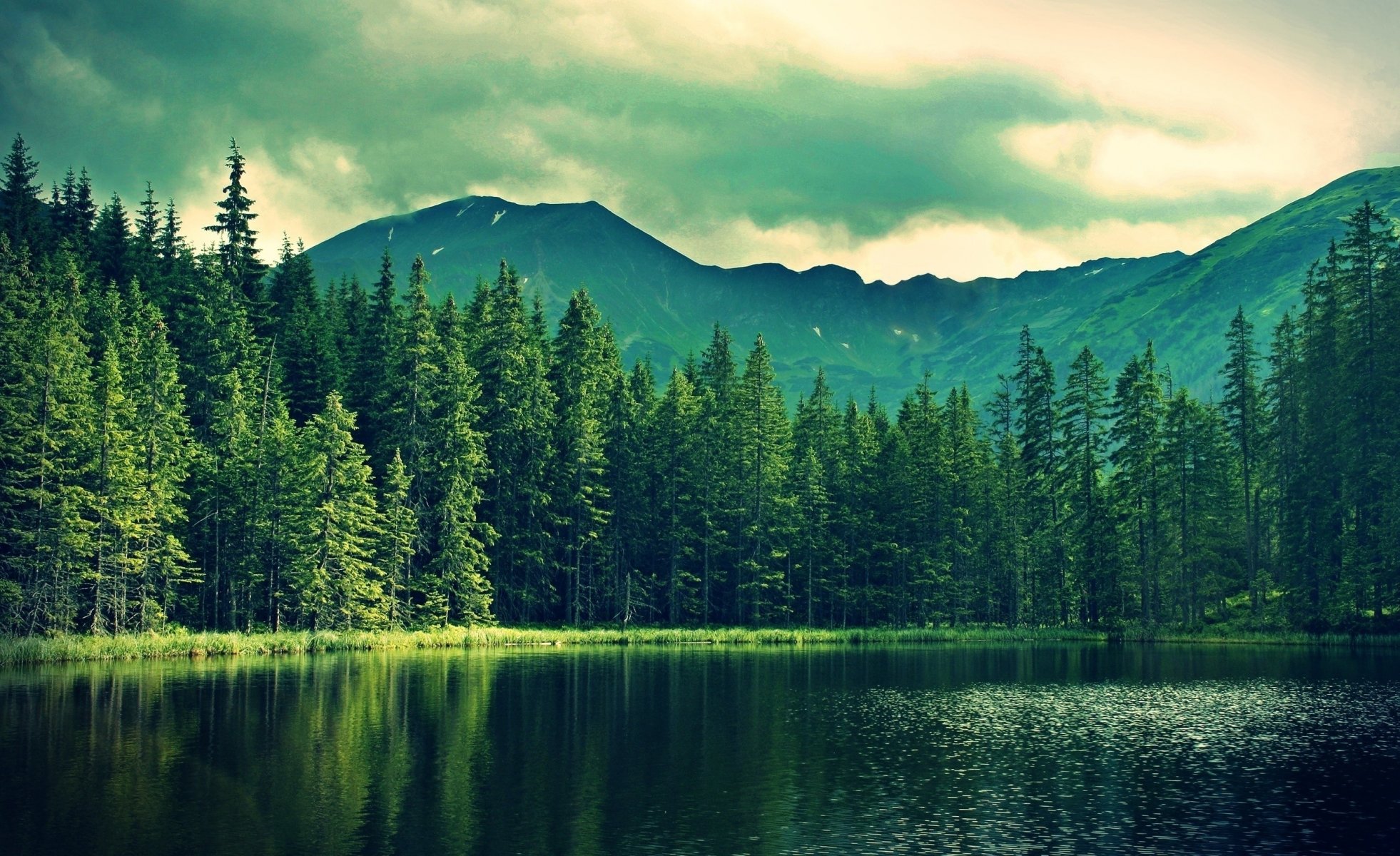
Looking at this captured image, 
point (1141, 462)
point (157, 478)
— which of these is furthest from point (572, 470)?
point (1141, 462)

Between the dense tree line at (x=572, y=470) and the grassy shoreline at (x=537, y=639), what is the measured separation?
203 centimetres

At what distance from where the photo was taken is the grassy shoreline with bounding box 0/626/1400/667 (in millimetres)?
57688

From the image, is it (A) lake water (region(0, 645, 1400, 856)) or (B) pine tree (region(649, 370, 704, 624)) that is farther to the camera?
(B) pine tree (region(649, 370, 704, 624))

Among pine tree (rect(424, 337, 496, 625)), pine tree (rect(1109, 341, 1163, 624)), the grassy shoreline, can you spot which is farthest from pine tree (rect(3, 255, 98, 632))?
pine tree (rect(1109, 341, 1163, 624))

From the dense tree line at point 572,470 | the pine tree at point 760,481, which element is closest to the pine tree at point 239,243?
the dense tree line at point 572,470

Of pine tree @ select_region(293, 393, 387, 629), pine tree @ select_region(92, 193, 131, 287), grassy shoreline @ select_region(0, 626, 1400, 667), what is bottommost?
grassy shoreline @ select_region(0, 626, 1400, 667)

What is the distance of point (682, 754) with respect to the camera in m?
33.5

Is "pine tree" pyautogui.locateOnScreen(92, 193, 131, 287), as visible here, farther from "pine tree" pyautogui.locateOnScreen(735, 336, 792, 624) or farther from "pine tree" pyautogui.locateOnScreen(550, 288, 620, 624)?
"pine tree" pyautogui.locateOnScreen(735, 336, 792, 624)

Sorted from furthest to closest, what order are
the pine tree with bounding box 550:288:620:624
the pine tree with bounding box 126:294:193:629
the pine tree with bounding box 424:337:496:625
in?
the pine tree with bounding box 550:288:620:624
the pine tree with bounding box 424:337:496:625
the pine tree with bounding box 126:294:193:629

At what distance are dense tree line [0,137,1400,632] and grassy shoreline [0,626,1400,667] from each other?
203 centimetres

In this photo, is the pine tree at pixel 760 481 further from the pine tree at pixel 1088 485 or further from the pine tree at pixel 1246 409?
the pine tree at pixel 1246 409

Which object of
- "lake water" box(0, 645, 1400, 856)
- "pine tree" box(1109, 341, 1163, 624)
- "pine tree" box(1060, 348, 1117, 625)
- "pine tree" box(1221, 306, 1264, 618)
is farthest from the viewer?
"pine tree" box(1221, 306, 1264, 618)

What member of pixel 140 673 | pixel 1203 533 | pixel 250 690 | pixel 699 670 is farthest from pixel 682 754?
pixel 1203 533

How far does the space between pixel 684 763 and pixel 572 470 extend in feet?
187
